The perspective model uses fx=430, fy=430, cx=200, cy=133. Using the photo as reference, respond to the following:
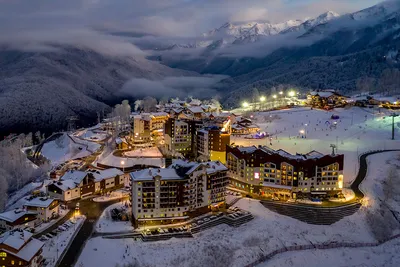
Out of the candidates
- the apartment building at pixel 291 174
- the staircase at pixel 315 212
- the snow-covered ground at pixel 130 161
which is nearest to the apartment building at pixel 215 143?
the snow-covered ground at pixel 130 161

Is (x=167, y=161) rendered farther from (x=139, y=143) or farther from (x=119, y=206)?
(x=139, y=143)

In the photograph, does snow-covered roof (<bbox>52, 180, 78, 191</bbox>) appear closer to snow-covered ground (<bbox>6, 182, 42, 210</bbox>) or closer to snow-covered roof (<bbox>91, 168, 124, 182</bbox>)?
snow-covered roof (<bbox>91, 168, 124, 182</bbox>)

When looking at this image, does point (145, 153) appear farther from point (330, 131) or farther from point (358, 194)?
point (358, 194)

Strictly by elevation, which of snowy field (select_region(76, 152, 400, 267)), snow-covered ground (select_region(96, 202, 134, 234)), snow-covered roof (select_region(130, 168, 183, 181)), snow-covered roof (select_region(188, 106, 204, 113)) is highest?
snow-covered roof (select_region(188, 106, 204, 113))

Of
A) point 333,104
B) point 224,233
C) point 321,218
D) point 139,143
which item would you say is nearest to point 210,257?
point 224,233

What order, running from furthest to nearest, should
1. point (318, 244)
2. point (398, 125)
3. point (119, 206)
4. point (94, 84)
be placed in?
point (94, 84) → point (398, 125) → point (119, 206) → point (318, 244)

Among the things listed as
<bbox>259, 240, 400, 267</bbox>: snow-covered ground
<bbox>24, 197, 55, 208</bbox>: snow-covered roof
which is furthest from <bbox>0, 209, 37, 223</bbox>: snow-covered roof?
<bbox>259, 240, 400, 267</bbox>: snow-covered ground
